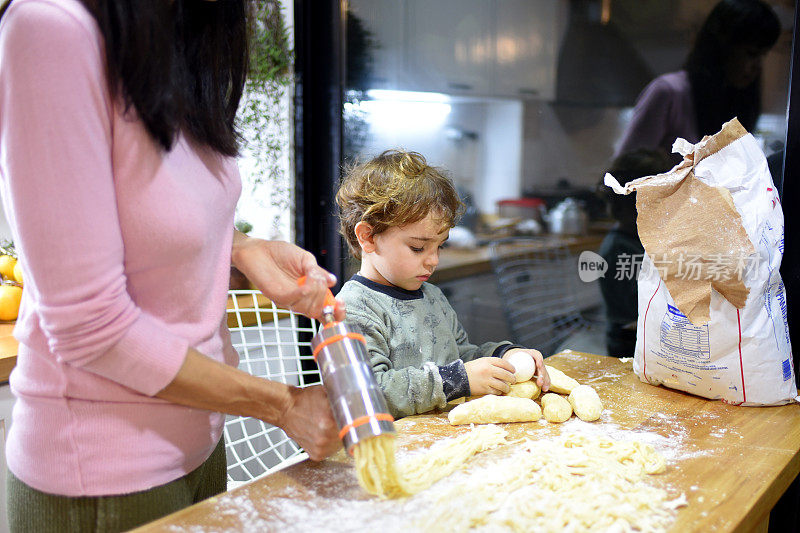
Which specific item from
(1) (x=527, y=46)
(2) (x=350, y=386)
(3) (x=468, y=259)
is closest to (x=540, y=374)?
(2) (x=350, y=386)

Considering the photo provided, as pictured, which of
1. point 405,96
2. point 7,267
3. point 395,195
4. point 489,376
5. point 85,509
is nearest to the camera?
point 85,509

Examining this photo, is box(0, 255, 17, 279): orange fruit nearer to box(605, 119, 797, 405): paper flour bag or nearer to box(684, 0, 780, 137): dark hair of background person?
box(605, 119, 797, 405): paper flour bag

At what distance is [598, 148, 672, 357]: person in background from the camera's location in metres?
1.58

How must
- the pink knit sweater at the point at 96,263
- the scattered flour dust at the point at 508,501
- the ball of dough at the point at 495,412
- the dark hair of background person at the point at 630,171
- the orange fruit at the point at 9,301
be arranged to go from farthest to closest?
1. the orange fruit at the point at 9,301
2. the dark hair of background person at the point at 630,171
3. the ball of dough at the point at 495,412
4. the scattered flour dust at the point at 508,501
5. the pink knit sweater at the point at 96,263

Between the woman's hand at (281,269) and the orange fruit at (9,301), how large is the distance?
38.4 inches

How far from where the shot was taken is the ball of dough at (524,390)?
3.81 ft

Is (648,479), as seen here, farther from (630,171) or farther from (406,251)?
(630,171)

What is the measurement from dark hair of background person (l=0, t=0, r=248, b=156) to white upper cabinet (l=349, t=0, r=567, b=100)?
1014mm

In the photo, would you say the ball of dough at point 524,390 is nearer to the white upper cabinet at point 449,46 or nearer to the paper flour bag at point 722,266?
the paper flour bag at point 722,266

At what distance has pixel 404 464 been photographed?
0.87m

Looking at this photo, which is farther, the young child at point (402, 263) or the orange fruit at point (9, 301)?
the orange fruit at point (9, 301)

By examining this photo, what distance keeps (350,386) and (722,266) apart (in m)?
0.71

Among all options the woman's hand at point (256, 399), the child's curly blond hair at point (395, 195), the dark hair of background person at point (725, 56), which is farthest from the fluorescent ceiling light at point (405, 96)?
the woman's hand at point (256, 399)

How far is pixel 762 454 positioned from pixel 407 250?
711 mm
